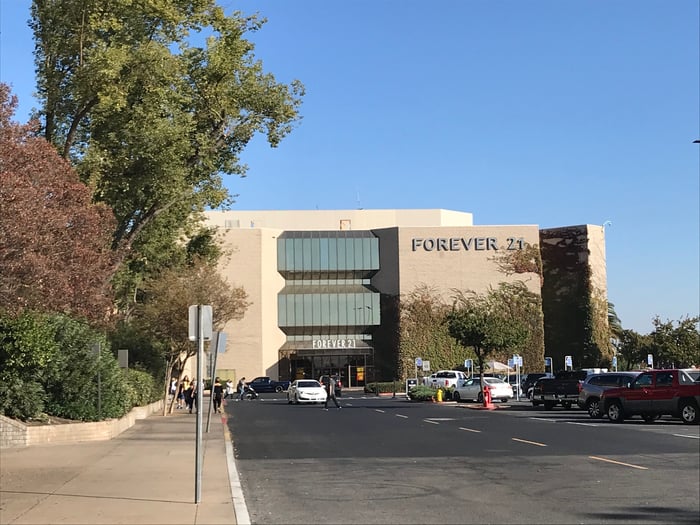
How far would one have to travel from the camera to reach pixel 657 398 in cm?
1992

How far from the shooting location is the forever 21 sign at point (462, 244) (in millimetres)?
89688

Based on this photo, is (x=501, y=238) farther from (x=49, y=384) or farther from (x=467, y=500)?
(x=467, y=500)

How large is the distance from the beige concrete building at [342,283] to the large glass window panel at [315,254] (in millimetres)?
105

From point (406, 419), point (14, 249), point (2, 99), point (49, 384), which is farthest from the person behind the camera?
point (406, 419)

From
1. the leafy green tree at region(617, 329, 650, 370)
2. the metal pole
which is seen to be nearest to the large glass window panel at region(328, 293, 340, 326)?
the leafy green tree at region(617, 329, 650, 370)

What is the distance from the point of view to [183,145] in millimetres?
28438

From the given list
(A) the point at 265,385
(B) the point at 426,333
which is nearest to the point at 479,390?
(A) the point at 265,385

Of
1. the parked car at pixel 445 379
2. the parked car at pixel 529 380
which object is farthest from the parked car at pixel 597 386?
the parked car at pixel 445 379

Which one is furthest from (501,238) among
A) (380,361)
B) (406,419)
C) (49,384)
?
(49,384)

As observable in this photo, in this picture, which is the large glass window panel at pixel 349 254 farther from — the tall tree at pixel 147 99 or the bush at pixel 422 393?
the tall tree at pixel 147 99

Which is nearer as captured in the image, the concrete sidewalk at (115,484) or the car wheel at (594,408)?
the concrete sidewalk at (115,484)

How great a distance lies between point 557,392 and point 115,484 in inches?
998

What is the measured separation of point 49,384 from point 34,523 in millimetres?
13869

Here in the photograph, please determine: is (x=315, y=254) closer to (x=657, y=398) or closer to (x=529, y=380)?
(x=529, y=380)
